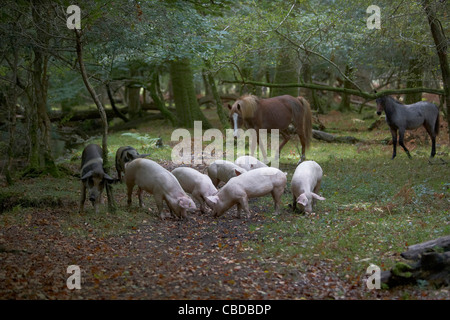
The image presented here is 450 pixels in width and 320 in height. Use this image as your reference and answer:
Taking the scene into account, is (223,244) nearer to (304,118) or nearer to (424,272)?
(424,272)

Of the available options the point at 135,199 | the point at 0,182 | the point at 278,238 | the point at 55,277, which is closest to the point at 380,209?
the point at 278,238

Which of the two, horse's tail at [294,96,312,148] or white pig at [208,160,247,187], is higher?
horse's tail at [294,96,312,148]

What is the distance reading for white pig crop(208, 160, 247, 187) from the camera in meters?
10.3

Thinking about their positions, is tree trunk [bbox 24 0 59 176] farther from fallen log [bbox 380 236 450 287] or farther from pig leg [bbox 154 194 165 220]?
fallen log [bbox 380 236 450 287]

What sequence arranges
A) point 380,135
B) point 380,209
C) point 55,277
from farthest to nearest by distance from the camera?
point 380,135 → point 380,209 → point 55,277

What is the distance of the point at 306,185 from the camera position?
894 cm

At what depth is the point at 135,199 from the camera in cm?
1033

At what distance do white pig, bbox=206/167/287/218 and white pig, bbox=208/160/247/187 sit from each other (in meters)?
1.02

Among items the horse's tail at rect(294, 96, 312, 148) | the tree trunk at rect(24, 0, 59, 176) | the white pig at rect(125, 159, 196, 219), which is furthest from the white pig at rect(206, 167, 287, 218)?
the horse's tail at rect(294, 96, 312, 148)

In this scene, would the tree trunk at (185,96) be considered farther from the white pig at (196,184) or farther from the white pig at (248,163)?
the white pig at (196,184)

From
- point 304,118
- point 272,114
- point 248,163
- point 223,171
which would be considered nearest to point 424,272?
point 223,171

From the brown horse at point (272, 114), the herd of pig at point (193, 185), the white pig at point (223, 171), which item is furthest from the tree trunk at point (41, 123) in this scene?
the brown horse at point (272, 114)

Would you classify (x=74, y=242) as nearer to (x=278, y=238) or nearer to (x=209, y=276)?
(x=209, y=276)
